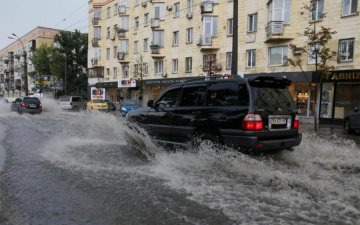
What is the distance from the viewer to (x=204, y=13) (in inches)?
1305

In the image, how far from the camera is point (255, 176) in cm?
676

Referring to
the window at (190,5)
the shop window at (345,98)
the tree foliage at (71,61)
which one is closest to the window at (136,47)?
the window at (190,5)

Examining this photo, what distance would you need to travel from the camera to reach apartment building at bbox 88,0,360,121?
2366 cm

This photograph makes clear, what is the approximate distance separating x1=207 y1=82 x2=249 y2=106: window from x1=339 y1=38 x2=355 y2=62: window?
59.1 ft

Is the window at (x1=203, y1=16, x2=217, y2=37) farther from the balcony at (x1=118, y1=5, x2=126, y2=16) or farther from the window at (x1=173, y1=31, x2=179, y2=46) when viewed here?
the balcony at (x1=118, y1=5, x2=126, y2=16)

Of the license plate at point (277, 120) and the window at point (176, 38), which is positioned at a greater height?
the window at point (176, 38)

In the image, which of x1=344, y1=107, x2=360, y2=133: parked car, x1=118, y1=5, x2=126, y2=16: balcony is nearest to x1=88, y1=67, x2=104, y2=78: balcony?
x1=118, y1=5, x2=126, y2=16: balcony

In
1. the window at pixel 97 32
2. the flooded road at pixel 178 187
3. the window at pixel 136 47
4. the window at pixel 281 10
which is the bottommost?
the flooded road at pixel 178 187

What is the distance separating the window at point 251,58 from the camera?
95.1 ft

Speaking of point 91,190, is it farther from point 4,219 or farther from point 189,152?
point 189,152

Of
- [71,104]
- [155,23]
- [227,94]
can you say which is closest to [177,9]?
[155,23]

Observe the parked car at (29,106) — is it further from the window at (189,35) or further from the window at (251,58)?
the window at (251,58)

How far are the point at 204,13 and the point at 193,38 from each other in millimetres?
2843

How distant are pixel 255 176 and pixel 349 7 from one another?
20281 mm
